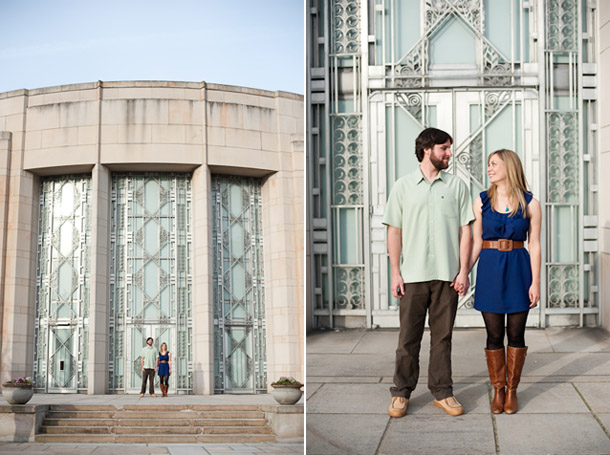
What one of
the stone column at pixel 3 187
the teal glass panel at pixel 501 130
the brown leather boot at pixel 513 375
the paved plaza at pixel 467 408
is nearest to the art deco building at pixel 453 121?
the teal glass panel at pixel 501 130

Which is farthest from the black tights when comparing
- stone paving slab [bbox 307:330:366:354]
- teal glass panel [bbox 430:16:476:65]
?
teal glass panel [bbox 430:16:476:65]

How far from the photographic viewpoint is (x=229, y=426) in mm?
6211

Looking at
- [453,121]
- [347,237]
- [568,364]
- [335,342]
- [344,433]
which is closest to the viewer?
[344,433]

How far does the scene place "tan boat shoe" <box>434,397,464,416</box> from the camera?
11.4 feet

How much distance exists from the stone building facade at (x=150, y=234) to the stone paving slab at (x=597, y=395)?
290cm

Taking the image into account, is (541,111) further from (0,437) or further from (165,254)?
(0,437)

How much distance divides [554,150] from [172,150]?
3.89m

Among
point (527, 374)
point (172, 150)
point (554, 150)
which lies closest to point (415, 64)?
point (554, 150)

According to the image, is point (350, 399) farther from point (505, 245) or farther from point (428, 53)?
point (428, 53)

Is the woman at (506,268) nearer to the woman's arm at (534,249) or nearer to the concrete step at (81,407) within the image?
the woman's arm at (534,249)

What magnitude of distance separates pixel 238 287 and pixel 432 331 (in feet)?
13.2

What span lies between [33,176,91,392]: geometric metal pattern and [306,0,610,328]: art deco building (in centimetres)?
260

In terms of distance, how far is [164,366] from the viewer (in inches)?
289

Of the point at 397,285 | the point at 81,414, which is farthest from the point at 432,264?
the point at 81,414
